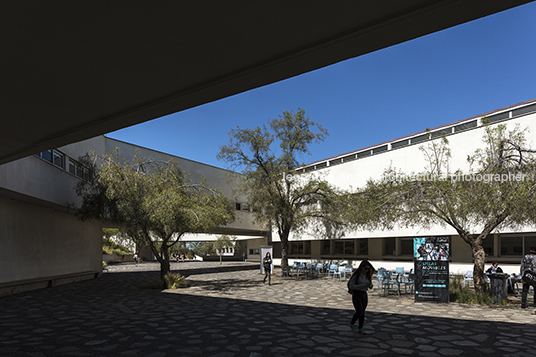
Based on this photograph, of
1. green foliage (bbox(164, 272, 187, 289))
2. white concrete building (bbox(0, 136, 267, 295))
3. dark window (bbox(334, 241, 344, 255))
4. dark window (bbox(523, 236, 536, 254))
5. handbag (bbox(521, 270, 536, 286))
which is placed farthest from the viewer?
dark window (bbox(334, 241, 344, 255))

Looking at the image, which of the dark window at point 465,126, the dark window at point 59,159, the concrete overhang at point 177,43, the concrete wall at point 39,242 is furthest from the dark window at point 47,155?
the dark window at point 465,126

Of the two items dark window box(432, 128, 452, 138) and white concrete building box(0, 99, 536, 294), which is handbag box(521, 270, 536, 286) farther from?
dark window box(432, 128, 452, 138)

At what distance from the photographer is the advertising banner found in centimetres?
1287

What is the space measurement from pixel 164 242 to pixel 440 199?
38.8 feet

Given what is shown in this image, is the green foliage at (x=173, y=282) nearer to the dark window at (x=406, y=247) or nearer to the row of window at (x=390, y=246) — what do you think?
the row of window at (x=390, y=246)

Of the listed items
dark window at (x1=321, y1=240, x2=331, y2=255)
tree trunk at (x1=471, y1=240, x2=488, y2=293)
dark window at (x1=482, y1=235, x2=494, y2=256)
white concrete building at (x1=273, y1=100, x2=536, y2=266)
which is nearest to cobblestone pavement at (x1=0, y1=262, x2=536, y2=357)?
tree trunk at (x1=471, y1=240, x2=488, y2=293)

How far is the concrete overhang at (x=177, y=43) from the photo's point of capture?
3088 mm

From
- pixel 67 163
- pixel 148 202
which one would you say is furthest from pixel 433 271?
pixel 67 163

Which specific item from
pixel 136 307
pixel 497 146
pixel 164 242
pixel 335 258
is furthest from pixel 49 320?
pixel 335 258

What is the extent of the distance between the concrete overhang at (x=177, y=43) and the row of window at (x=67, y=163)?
1212 cm

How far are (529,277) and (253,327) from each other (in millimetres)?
8604

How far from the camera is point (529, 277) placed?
11570 mm

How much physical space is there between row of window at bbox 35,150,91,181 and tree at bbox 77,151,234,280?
0.51 meters

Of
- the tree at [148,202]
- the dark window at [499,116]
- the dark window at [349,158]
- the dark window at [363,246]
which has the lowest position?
the dark window at [363,246]
